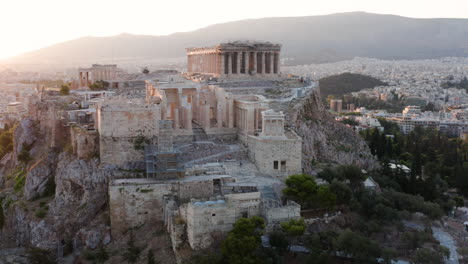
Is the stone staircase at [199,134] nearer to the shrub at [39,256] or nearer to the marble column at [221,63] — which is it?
the shrub at [39,256]

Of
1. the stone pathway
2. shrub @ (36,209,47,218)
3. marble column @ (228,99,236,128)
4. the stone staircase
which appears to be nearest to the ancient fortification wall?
the stone pathway

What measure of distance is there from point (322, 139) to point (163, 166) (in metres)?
14.7

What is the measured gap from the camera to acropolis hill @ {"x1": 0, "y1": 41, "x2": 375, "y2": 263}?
22609mm

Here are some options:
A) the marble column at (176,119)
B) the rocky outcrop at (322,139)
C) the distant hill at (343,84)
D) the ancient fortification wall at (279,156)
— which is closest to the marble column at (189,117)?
the marble column at (176,119)

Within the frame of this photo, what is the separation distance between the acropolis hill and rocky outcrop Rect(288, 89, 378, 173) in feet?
0.41

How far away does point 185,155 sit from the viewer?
28938 millimetres

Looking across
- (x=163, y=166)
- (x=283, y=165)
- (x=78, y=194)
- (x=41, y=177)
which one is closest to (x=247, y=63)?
(x=283, y=165)

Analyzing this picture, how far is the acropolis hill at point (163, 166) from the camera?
22609mm

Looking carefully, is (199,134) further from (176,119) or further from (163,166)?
(163,166)

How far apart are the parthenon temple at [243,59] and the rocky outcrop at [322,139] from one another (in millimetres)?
5810

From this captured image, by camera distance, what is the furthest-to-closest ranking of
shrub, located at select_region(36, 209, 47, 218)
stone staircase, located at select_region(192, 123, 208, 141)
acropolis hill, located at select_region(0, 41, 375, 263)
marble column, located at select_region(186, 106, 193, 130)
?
stone staircase, located at select_region(192, 123, 208, 141), marble column, located at select_region(186, 106, 193, 130), shrub, located at select_region(36, 209, 47, 218), acropolis hill, located at select_region(0, 41, 375, 263)

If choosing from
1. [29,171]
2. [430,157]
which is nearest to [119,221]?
[29,171]

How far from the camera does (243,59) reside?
46.6m

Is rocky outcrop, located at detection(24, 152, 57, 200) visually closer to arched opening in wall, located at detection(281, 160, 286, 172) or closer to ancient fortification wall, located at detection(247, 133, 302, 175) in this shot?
ancient fortification wall, located at detection(247, 133, 302, 175)
